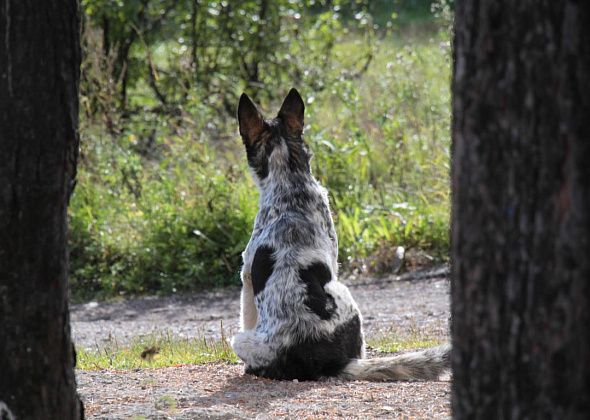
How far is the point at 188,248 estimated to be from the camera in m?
10.6

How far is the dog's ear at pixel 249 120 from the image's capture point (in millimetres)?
6559

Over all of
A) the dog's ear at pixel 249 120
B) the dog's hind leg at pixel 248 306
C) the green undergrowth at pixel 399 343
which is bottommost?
the green undergrowth at pixel 399 343

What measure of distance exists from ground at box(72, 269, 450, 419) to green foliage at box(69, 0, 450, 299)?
1.48m

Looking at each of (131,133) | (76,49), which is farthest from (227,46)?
(76,49)

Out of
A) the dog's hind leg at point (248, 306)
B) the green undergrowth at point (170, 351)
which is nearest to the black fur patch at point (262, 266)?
the dog's hind leg at point (248, 306)

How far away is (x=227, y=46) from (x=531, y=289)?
1208cm

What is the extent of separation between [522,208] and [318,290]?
133 inches

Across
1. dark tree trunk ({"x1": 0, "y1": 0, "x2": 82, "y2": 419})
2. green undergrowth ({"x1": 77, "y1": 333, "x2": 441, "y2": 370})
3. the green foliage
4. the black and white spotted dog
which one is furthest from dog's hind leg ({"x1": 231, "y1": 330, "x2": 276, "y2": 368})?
the green foliage

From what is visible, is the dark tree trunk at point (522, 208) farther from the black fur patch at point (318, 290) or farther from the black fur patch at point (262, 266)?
the black fur patch at point (262, 266)

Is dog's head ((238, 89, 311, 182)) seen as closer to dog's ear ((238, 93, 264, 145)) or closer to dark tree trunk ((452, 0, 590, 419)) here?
dog's ear ((238, 93, 264, 145))

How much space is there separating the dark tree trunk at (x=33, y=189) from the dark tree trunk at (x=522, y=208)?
1.43 m

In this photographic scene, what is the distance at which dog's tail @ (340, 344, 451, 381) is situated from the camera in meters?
5.82

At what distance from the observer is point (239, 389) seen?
18.6 ft

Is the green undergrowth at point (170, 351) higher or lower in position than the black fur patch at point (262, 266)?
lower
